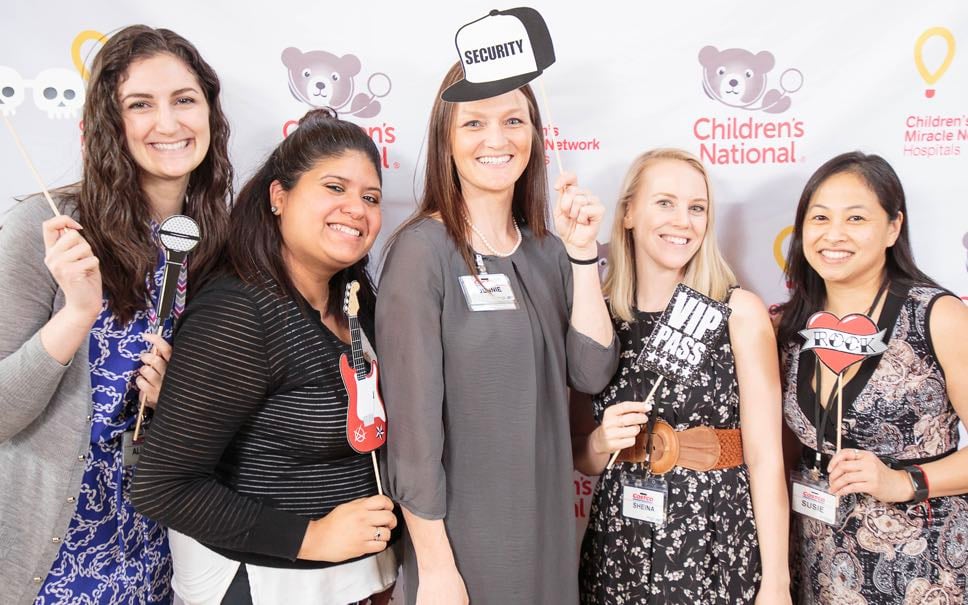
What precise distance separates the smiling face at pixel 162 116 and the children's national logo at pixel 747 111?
154cm

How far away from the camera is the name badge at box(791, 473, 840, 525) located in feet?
5.92

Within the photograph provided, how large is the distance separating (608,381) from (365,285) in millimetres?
689

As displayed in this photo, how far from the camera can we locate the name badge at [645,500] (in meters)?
1.80

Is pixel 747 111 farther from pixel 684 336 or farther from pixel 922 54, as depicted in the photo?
pixel 684 336

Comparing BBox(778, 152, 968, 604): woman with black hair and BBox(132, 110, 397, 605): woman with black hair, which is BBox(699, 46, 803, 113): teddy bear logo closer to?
BBox(778, 152, 968, 604): woman with black hair

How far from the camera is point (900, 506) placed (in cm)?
183

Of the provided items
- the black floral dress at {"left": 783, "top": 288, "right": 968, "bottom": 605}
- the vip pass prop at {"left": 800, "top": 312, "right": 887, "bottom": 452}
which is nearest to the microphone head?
the vip pass prop at {"left": 800, "top": 312, "right": 887, "bottom": 452}

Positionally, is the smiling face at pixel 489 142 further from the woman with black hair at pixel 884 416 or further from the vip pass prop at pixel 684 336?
the woman with black hair at pixel 884 416

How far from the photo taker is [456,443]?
160cm

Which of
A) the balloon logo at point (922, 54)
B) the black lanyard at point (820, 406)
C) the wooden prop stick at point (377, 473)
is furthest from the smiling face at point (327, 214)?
the balloon logo at point (922, 54)

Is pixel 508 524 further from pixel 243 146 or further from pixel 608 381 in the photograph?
pixel 243 146

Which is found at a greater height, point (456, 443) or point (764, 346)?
point (764, 346)

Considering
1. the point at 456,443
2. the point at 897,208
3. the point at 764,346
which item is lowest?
the point at 456,443

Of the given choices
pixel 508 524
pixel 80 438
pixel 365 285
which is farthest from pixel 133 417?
pixel 508 524
